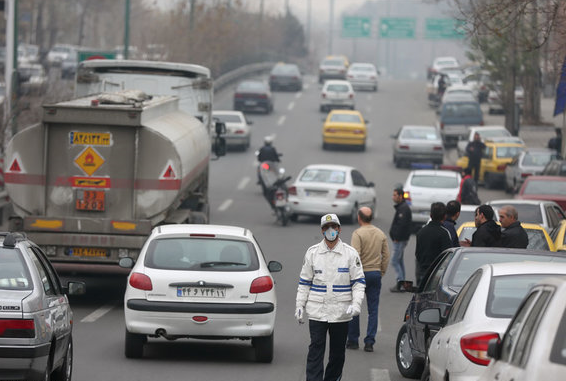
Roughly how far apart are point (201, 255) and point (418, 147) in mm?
30932

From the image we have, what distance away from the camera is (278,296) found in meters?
18.8

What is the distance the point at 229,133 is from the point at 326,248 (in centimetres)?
3547

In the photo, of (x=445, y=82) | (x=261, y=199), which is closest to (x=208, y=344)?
(x=261, y=199)

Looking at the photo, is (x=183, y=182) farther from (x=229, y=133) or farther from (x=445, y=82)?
(x=445, y=82)

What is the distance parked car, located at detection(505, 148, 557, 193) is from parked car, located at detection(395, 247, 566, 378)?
2450 centimetres

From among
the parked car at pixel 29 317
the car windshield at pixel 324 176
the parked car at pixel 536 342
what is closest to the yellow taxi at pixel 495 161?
the car windshield at pixel 324 176

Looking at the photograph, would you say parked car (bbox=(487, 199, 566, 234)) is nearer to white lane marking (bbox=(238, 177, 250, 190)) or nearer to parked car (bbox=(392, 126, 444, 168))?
white lane marking (bbox=(238, 177, 250, 190))

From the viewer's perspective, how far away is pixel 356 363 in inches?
510

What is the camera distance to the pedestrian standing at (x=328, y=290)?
1030 cm

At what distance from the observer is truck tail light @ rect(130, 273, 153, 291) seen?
12.2 meters

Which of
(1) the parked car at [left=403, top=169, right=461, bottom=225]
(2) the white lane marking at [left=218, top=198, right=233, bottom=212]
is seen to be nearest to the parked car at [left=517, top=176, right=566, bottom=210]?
(1) the parked car at [left=403, top=169, right=461, bottom=225]

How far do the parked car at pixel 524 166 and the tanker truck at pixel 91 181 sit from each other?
20557 mm

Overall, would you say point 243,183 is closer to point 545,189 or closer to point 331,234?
point 545,189

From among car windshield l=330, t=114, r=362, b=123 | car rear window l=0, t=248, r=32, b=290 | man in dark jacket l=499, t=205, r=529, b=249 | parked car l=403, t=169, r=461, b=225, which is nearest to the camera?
car rear window l=0, t=248, r=32, b=290
